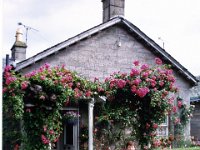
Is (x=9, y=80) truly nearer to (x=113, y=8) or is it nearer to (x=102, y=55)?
(x=102, y=55)

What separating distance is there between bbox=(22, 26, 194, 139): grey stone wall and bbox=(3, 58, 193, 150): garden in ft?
11.2

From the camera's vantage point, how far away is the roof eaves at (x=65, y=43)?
1312 cm

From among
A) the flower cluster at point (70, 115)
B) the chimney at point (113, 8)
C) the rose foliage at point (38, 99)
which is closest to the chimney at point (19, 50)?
the chimney at point (113, 8)

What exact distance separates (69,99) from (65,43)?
3.50m

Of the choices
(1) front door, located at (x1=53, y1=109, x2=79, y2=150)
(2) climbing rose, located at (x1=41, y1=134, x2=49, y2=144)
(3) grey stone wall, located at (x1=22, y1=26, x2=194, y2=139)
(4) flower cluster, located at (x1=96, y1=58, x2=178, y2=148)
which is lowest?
(1) front door, located at (x1=53, y1=109, x2=79, y2=150)

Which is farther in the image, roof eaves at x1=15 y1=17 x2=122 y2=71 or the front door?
the front door

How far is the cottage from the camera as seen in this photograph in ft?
46.3

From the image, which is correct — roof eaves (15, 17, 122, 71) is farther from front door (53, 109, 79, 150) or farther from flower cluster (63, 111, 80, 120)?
front door (53, 109, 79, 150)

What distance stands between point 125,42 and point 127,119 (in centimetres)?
578

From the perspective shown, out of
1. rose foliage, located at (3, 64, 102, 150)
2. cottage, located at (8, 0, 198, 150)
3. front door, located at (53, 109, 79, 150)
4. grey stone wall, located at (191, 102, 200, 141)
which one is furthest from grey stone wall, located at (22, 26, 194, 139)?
grey stone wall, located at (191, 102, 200, 141)

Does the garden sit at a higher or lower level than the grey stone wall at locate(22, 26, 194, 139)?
lower

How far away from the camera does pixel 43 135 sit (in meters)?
9.52

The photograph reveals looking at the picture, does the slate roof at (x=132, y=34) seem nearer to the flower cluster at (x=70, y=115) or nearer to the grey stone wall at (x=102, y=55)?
the grey stone wall at (x=102, y=55)

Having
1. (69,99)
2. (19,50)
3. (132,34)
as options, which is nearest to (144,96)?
(69,99)
